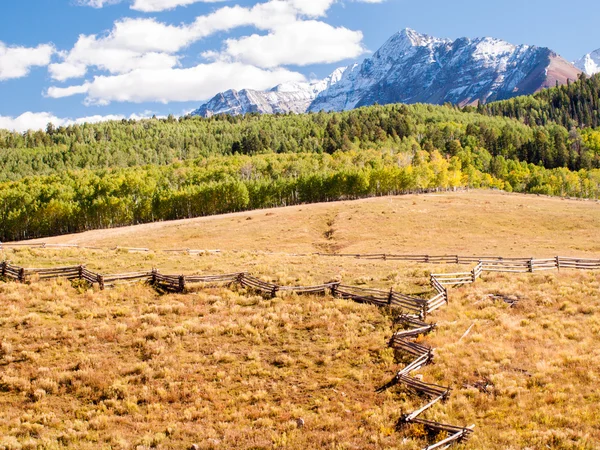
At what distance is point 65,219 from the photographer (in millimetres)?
124938

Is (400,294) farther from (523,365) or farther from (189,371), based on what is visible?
(189,371)

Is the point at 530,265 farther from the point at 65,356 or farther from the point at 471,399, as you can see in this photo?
the point at 65,356

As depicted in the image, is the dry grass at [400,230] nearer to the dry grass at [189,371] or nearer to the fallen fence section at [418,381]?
the fallen fence section at [418,381]

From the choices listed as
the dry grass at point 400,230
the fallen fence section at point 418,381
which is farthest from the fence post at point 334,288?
the dry grass at point 400,230

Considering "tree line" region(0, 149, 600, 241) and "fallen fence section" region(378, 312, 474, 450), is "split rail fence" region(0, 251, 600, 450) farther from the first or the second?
"tree line" region(0, 149, 600, 241)

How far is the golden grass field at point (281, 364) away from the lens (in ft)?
55.3

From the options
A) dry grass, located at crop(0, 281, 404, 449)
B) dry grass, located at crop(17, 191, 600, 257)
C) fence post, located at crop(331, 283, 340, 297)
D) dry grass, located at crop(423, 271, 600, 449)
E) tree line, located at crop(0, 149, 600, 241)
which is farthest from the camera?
tree line, located at crop(0, 149, 600, 241)

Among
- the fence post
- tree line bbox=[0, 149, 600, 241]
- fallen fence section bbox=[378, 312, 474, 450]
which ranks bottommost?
fallen fence section bbox=[378, 312, 474, 450]

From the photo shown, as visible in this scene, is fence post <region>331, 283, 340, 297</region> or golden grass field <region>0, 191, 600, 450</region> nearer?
golden grass field <region>0, 191, 600, 450</region>

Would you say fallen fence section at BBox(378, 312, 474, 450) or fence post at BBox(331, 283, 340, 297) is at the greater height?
fence post at BBox(331, 283, 340, 297)

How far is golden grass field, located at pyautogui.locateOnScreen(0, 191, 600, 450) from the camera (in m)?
16.9

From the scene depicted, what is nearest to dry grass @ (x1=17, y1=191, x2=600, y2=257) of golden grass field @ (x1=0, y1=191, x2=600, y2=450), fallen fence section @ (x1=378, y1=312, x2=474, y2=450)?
golden grass field @ (x1=0, y1=191, x2=600, y2=450)

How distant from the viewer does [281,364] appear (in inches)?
890

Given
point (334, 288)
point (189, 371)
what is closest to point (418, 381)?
point (189, 371)
